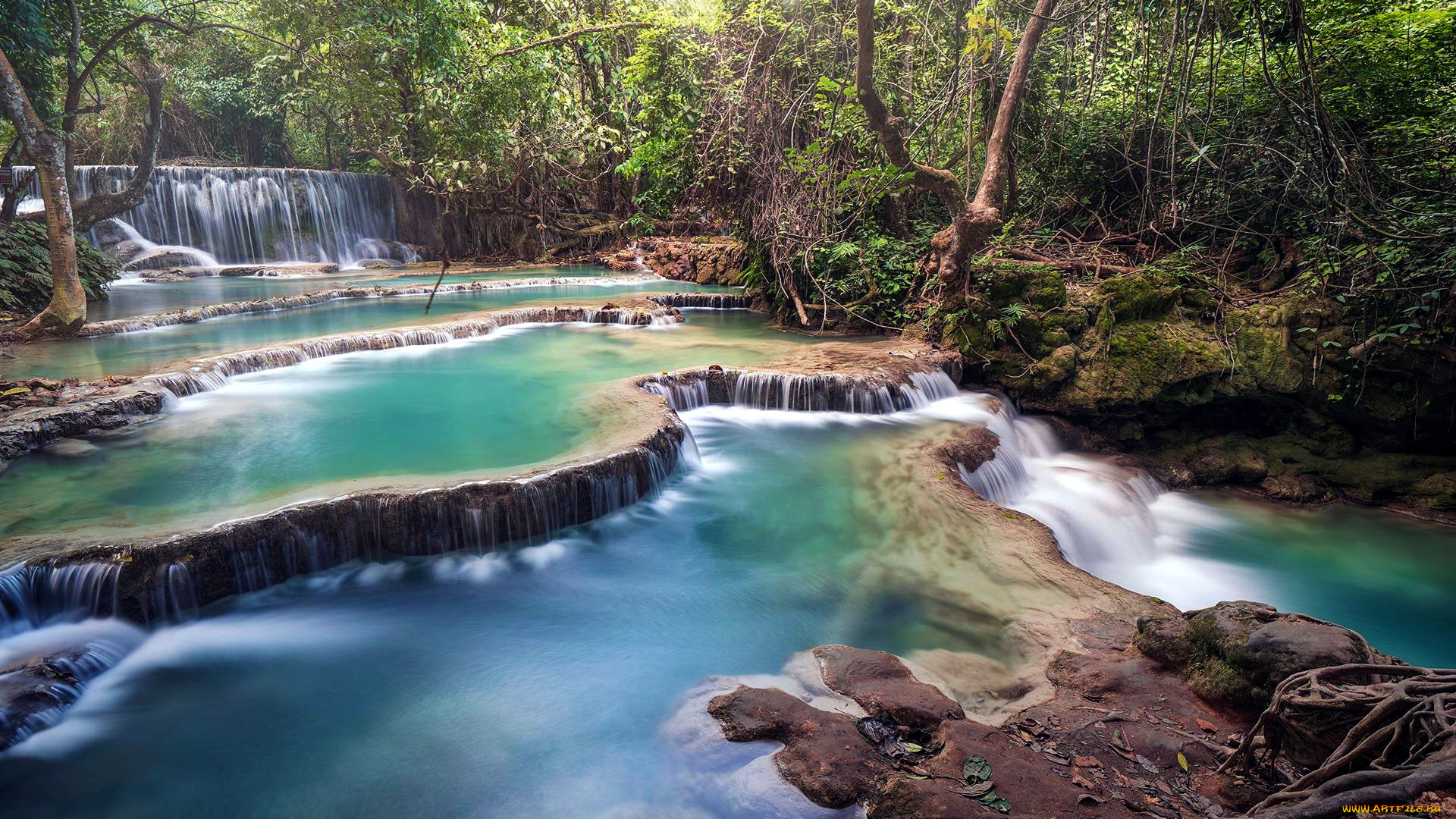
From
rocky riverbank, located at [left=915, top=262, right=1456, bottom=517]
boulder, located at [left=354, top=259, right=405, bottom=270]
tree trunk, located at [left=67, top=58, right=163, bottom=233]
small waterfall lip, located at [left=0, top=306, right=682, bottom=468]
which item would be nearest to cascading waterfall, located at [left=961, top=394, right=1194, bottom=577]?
rocky riverbank, located at [left=915, top=262, right=1456, bottom=517]

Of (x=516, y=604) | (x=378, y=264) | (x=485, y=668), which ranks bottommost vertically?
(x=485, y=668)

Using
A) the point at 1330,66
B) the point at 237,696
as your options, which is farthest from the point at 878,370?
the point at 237,696

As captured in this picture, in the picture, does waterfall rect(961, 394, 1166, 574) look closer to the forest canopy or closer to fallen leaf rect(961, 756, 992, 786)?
the forest canopy

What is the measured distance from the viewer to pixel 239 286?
16578mm

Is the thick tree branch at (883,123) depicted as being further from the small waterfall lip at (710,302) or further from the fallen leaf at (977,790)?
the small waterfall lip at (710,302)

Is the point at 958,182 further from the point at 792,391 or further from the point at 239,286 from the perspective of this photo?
the point at 239,286

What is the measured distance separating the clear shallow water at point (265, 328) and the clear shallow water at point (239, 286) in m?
1.30

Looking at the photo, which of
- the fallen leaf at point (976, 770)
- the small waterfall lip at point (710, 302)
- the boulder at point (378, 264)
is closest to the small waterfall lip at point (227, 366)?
the small waterfall lip at point (710, 302)

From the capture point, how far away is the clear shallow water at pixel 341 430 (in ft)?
16.5

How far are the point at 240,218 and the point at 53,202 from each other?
13211 millimetres

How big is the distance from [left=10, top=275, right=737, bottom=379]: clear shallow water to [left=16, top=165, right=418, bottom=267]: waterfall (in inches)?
159

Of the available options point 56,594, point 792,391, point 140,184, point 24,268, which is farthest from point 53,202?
point 792,391

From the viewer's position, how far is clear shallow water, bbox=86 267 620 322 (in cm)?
1309

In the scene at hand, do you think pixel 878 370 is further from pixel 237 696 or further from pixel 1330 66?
pixel 237 696
